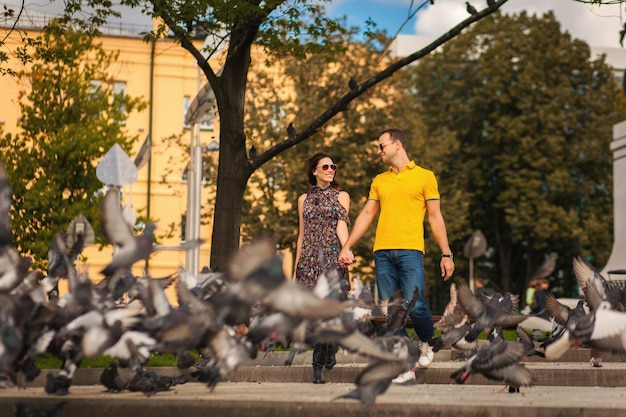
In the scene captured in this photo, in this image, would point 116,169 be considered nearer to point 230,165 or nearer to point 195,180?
point 195,180

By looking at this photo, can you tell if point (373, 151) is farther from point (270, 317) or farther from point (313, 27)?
point (270, 317)

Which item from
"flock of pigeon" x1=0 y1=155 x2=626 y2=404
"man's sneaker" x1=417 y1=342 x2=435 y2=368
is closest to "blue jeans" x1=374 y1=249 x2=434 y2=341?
"man's sneaker" x1=417 y1=342 x2=435 y2=368

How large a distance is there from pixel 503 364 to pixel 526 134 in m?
41.2

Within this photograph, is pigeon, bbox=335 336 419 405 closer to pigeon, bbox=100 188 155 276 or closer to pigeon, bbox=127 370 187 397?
pigeon, bbox=127 370 187 397

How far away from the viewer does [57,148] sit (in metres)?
27.7

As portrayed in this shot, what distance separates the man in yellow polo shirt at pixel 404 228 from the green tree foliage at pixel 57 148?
18.3 m

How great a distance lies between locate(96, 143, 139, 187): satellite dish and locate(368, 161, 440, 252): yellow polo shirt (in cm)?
1292

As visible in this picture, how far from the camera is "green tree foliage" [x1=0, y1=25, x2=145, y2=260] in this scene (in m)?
27.5

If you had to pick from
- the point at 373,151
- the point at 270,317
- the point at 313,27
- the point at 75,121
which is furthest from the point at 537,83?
the point at 270,317

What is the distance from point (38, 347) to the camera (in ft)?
21.9

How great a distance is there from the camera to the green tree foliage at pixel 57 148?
27531 millimetres

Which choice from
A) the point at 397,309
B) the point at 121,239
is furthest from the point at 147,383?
the point at 397,309

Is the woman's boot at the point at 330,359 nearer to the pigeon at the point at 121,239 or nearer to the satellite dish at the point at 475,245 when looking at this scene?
the pigeon at the point at 121,239

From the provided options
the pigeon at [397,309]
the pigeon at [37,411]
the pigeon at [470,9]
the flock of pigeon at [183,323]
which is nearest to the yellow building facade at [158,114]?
the pigeon at [470,9]
